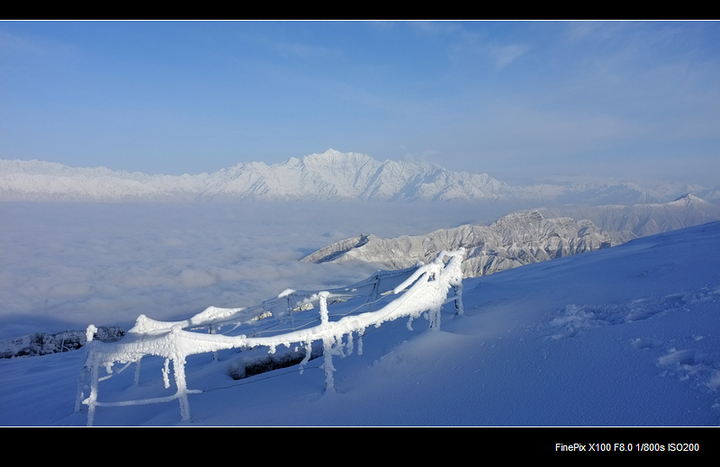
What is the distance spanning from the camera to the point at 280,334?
7.11 metres

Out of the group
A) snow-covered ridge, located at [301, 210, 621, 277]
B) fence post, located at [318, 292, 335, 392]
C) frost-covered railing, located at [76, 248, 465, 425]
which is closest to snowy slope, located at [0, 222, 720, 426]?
fence post, located at [318, 292, 335, 392]

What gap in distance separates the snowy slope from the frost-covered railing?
57 cm

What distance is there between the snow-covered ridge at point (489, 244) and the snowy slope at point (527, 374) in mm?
117317

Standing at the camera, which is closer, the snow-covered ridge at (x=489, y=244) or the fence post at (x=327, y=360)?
the fence post at (x=327, y=360)

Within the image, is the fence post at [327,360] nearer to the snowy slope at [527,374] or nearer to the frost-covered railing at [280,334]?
the frost-covered railing at [280,334]

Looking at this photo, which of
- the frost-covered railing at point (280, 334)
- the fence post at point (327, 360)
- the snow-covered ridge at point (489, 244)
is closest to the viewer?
the frost-covered railing at point (280, 334)

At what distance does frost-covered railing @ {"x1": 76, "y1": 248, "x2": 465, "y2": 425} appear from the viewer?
5.74m

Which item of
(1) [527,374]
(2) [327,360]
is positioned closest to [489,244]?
(1) [527,374]

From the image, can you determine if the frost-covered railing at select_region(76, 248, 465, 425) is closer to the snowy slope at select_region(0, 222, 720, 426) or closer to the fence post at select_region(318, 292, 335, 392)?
the fence post at select_region(318, 292, 335, 392)

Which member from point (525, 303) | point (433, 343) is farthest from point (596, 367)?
point (525, 303)

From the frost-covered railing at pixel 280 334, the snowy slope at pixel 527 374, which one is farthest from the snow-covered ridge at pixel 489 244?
the snowy slope at pixel 527 374

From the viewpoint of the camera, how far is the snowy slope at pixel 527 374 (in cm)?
448

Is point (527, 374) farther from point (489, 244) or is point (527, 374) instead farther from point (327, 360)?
point (489, 244)

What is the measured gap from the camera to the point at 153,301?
7931 centimetres
